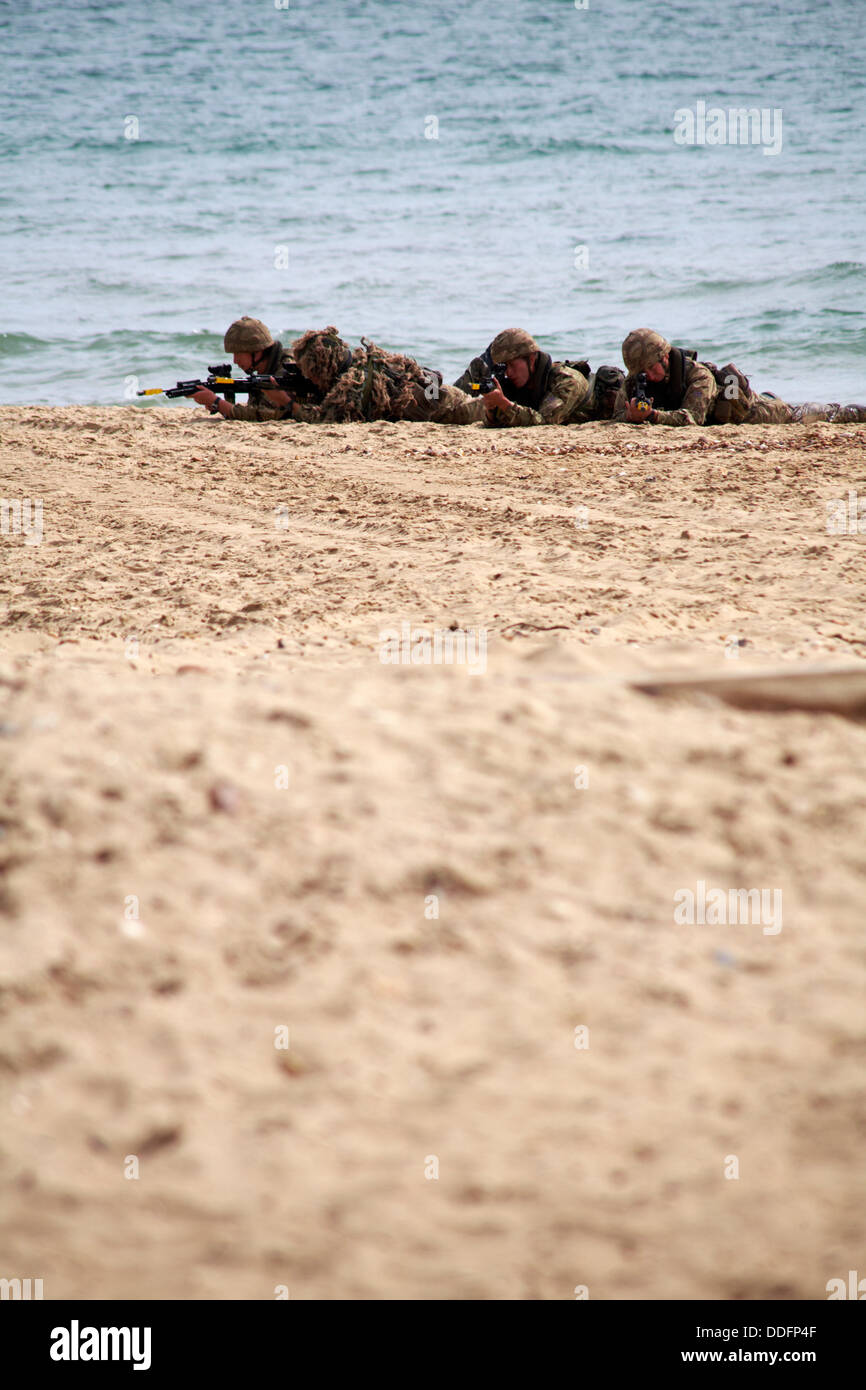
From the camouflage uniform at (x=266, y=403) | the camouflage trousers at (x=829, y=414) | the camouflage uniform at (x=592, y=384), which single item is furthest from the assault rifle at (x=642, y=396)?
the camouflage uniform at (x=266, y=403)

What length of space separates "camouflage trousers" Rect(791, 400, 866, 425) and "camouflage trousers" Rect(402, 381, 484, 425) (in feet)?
8.53

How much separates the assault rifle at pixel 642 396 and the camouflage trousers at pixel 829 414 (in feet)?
4.01

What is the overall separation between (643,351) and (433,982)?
7166 millimetres

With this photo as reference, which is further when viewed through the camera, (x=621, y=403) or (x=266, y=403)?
(x=266, y=403)

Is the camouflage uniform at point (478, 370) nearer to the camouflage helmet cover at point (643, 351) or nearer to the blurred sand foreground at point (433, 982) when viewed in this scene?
the camouflage helmet cover at point (643, 351)

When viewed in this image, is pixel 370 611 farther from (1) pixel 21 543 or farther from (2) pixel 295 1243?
(2) pixel 295 1243

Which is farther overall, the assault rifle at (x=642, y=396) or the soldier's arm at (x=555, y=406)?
the soldier's arm at (x=555, y=406)

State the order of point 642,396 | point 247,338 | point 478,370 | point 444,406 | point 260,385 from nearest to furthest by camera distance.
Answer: point 642,396 < point 444,406 < point 478,370 < point 260,385 < point 247,338

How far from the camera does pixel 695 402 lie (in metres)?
7.95

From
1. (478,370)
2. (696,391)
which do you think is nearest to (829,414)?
(696,391)

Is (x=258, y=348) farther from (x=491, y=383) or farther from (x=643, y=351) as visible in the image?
(x=643, y=351)

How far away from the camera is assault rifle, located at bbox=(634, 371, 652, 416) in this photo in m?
7.79

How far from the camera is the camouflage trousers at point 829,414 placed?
25.9 feet

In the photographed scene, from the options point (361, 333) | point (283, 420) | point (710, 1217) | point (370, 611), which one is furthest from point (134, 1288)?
point (361, 333)
